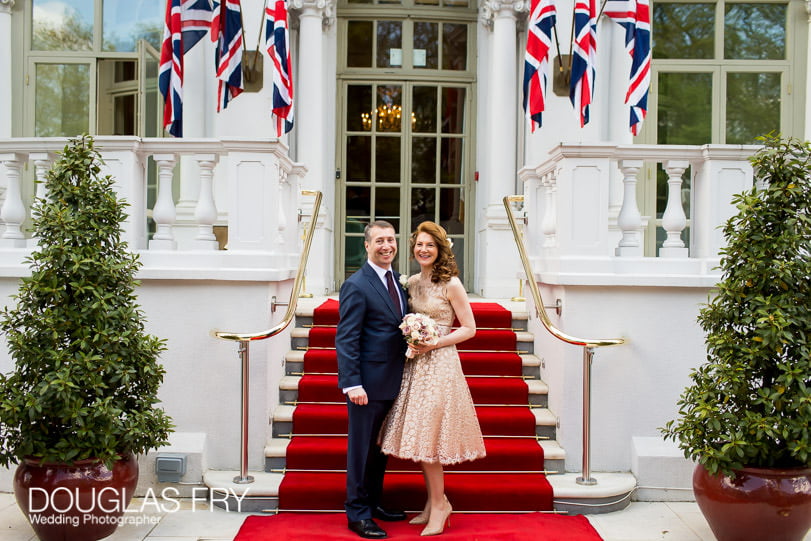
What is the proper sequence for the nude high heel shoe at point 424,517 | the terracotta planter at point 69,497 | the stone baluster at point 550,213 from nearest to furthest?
the terracotta planter at point 69,497 < the nude high heel shoe at point 424,517 < the stone baluster at point 550,213

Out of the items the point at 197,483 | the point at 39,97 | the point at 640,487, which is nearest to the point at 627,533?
the point at 640,487

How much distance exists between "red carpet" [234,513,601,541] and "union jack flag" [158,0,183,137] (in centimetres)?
406

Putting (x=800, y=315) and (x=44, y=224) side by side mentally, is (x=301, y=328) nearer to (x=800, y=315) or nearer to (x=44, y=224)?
(x=44, y=224)

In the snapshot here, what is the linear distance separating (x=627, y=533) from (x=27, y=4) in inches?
328

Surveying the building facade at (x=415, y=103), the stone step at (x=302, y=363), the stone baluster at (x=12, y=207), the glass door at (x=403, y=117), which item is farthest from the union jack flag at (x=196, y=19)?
the stone step at (x=302, y=363)

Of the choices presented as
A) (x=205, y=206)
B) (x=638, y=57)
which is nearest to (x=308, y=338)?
(x=205, y=206)

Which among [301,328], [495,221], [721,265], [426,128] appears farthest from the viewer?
[426,128]

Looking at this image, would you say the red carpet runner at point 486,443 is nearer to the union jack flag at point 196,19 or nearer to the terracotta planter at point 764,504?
the terracotta planter at point 764,504

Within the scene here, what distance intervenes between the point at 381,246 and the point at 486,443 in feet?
5.85

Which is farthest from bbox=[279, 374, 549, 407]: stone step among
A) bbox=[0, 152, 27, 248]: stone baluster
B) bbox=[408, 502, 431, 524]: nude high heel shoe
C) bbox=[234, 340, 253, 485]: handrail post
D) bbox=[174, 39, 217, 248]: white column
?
bbox=[174, 39, 217, 248]: white column

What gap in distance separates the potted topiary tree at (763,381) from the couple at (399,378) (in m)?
1.31

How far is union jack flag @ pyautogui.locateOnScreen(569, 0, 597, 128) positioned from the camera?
22.9ft

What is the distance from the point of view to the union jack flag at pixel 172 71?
7.33 meters

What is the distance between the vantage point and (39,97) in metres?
9.00
